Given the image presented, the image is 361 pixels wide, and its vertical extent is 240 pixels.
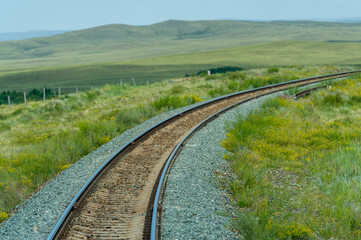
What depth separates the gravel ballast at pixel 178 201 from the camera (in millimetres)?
6227

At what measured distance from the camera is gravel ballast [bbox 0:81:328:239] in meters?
6.23

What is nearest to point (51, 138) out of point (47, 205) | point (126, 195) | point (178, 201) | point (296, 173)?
point (47, 205)

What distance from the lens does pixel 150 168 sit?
9375 millimetres

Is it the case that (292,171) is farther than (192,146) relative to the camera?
No

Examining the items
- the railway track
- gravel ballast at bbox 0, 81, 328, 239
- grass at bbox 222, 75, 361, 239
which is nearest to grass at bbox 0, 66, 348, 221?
gravel ballast at bbox 0, 81, 328, 239

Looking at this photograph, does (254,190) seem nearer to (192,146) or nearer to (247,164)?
(247,164)

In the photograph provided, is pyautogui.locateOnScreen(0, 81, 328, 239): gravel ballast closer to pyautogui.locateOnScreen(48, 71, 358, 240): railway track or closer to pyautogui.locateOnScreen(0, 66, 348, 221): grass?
pyautogui.locateOnScreen(48, 71, 358, 240): railway track

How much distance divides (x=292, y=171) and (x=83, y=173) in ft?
18.1

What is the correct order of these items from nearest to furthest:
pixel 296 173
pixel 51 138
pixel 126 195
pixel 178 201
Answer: pixel 178 201
pixel 126 195
pixel 296 173
pixel 51 138

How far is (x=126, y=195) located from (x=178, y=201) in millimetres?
1283

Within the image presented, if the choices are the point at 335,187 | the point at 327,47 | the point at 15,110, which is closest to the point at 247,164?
the point at 335,187

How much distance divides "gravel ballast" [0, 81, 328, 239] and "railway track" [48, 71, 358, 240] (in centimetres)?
31

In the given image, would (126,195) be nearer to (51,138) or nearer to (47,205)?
(47,205)

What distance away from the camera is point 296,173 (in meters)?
9.09
